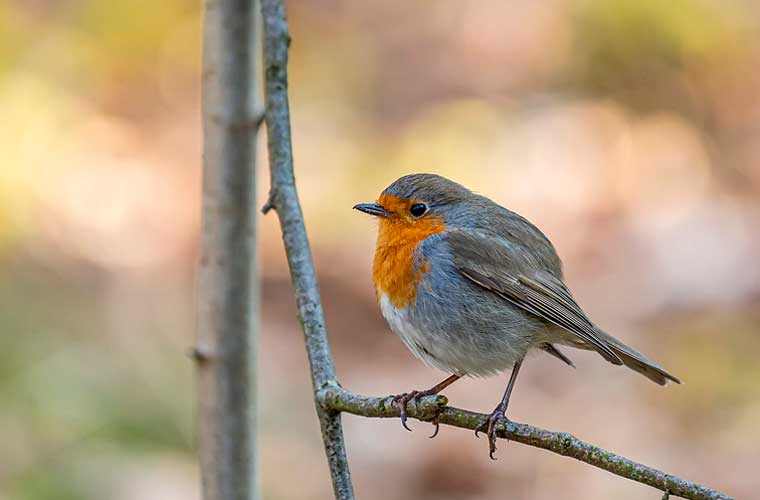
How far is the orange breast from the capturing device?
108 inches

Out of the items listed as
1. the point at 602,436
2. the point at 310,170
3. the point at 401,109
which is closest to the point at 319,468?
the point at 602,436

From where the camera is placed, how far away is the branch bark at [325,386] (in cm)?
168

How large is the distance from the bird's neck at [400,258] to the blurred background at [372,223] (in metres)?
1.85

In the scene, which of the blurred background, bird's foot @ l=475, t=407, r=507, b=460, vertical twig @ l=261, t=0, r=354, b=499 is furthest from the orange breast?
the blurred background

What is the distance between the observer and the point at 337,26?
25.1 feet

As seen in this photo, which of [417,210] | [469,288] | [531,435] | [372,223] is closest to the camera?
[531,435]

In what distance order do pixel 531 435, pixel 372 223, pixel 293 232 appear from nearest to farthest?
pixel 531 435, pixel 293 232, pixel 372 223

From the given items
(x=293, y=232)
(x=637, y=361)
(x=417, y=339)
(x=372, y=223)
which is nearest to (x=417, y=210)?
(x=417, y=339)

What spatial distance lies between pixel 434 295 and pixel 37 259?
12.1ft

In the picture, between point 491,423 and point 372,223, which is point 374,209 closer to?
point 491,423

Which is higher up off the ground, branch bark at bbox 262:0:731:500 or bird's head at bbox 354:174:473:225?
bird's head at bbox 354:174:473:225

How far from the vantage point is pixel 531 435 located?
1831 mm

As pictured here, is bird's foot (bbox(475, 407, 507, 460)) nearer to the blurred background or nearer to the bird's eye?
the bird's eye

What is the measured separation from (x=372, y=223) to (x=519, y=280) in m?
1.70
